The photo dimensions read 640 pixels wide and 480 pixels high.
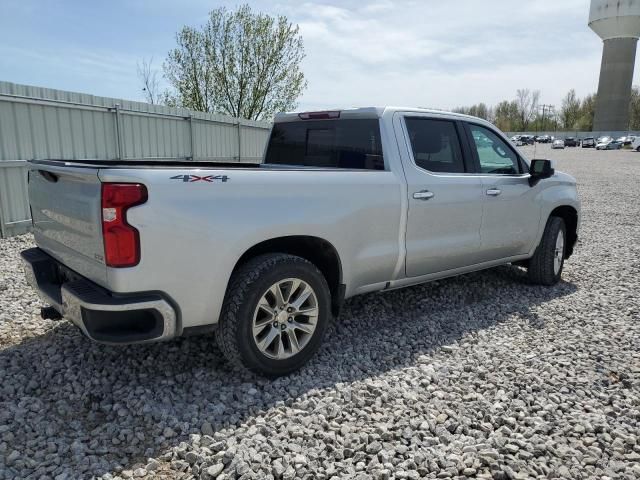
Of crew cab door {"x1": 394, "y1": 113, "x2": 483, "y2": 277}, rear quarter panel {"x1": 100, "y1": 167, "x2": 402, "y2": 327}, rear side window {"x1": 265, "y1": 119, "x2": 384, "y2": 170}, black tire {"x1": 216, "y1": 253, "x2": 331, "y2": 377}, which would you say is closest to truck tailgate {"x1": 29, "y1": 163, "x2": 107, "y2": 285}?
rear quarter panel {"x1": 100, "y1": 167, "x2": 402, "y2": 327}

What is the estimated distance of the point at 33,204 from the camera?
3646mm

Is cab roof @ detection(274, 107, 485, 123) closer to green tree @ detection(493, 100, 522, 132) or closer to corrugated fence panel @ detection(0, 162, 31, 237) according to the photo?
corrugated fence panel @ detection(0, 162, 31, 237)

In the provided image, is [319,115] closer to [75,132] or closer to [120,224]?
[120,224]

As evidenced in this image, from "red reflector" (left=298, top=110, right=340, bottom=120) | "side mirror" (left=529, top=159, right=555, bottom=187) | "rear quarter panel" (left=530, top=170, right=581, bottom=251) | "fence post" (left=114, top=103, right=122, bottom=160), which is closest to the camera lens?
"red reflector" (left=298, top=110, right=340, bottom=120)

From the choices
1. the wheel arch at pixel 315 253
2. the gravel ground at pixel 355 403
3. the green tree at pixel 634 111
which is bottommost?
the gravel ground at pixel 355 403

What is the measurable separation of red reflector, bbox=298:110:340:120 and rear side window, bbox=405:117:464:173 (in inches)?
24.3

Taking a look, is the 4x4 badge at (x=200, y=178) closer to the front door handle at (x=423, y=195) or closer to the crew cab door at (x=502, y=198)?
the front door handle at (x=423, y=195)

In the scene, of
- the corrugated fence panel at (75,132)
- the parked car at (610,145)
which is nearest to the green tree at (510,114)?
the parked car at (610,145)

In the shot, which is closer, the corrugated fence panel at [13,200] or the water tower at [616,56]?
the corrugated fence panel at [13,200]

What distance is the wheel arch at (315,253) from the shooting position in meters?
3.34

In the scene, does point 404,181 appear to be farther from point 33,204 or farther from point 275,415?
point 33,204

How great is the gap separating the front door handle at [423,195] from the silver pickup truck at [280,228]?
17mm

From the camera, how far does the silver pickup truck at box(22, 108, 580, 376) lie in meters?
2.71

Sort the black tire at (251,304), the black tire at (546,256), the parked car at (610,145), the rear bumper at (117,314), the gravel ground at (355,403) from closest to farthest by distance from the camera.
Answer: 1. the gravel ground at (355,403)
2. the rear bumper at (117,314)
3. the black tire at (251,304)
4. the black tire at (546,256)
5. the parked car at (610,145)
